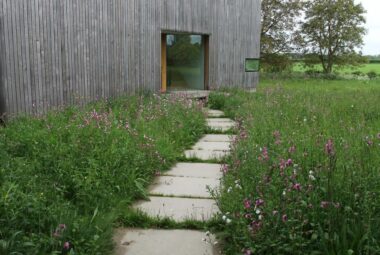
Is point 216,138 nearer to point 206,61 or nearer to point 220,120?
point 220,120

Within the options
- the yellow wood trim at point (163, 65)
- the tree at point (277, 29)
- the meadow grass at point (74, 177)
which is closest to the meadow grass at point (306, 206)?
the meadow grass at point (74, 177)

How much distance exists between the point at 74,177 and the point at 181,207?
3.53 feet

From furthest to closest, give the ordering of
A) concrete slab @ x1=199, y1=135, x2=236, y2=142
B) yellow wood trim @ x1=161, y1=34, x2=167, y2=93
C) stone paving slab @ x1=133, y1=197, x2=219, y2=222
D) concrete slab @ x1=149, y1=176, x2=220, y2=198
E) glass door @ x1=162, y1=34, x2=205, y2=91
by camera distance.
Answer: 1. glass door @ x1=162, y1=34, x2=205, y2=91
2. yellow wood trim @ x1=161, y1=34, x2=167, y2=93
3. concrete slab @ x1=199, y1=135, x2=236, y2=142
4. concrete slab @ x1=149, y1=176, x2=220, y2=198
5. stone paving slab @ x1=133, y1=197, x2=219, y2=222

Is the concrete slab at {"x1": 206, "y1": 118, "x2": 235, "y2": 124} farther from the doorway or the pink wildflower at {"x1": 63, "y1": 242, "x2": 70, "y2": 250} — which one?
the pink wildflower at {"x1": 63, "y1": 242, "x2": 70, "y2": 250}

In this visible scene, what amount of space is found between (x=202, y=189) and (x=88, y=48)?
6.14 m

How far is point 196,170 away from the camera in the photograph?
514 centimetres

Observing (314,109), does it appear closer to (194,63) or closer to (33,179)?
(33,179)

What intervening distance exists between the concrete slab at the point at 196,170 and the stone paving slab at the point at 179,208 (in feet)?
2.86

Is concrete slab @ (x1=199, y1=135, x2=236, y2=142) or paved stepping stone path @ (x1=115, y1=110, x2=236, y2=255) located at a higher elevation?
concrete slab @ (x1=199, y1=135, x2=236, y2=142)

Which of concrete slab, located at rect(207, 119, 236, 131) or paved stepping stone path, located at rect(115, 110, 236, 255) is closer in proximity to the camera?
paved stepping stone path, located at rect(115, 110, 236, 255)

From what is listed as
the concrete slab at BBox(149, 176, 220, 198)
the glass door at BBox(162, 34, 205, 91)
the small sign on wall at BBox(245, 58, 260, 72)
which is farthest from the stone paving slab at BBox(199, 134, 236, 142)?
the small sign on wall at BBox(245, 58, 260, 72)

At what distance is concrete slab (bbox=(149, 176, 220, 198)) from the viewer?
4215mm

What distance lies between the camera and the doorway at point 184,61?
1282 cm

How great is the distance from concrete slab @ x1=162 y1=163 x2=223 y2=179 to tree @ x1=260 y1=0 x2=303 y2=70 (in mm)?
24615
